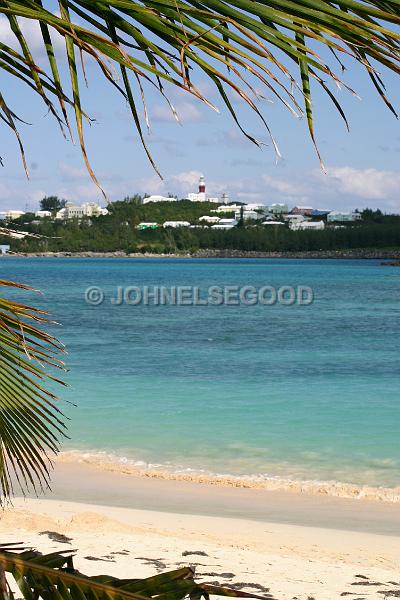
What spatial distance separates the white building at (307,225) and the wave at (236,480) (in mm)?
164449

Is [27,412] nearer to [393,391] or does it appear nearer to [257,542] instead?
[257,542]

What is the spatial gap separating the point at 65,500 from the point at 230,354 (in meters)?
18.5

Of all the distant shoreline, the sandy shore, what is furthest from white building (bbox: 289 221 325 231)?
the sandy shore

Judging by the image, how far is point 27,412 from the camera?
2398 mm

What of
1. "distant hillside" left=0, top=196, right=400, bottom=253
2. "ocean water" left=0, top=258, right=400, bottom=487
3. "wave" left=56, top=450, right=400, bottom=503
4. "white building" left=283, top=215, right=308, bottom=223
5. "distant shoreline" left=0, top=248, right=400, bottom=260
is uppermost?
"white building" left=283, top=215, right=308, bottom=223

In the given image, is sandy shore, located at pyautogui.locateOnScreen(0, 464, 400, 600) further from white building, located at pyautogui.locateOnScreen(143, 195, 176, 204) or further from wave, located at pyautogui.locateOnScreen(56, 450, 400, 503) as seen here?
white building, located at pyautogui.locateOnScreen(143, 195, 176, 204)

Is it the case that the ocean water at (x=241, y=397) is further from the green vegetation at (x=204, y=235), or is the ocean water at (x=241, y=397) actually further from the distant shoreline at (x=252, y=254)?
the distant shoreline at (x=252, y=254)

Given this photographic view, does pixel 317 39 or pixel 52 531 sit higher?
pixel 317 39

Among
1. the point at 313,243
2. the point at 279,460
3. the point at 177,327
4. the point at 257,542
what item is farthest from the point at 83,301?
Answer: the point at 313,243

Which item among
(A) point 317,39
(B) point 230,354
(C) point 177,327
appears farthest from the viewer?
(C) point 177,327

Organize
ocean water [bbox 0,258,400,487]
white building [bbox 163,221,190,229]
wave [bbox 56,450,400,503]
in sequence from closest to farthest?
1. wave [bbox 56,450,400,503]
2. ocean water [bbox 0,258,400,487]
3. white building [bbox 163,221,190,229]

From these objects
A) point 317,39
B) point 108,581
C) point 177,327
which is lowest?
point 177,327

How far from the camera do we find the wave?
1059 centimetres

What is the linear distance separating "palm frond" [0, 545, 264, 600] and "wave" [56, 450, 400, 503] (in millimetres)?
9528
